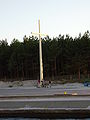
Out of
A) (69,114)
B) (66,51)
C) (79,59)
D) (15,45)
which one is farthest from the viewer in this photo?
(15,45)

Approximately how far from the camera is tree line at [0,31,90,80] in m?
56.3

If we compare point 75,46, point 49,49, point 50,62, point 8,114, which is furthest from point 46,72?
point 8,114

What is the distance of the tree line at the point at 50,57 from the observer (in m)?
56.3

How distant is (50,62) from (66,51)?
6562 mm

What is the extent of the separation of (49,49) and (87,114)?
186 ft

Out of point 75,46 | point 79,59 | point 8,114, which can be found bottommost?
point 8,114

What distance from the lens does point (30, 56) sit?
64.5 metres

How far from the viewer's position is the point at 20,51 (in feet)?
217

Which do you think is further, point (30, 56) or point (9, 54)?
point (9, 54)

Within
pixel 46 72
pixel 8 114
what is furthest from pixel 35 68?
pixel 8 114

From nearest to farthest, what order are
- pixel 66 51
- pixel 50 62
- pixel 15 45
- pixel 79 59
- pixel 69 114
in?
pixel 69 114
pixel 79 59
pixel 66 51
pixel 50 62
pixel 15 45

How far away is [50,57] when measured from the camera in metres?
60.5

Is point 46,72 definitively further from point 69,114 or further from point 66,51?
point 69,114

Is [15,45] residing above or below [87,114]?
above
